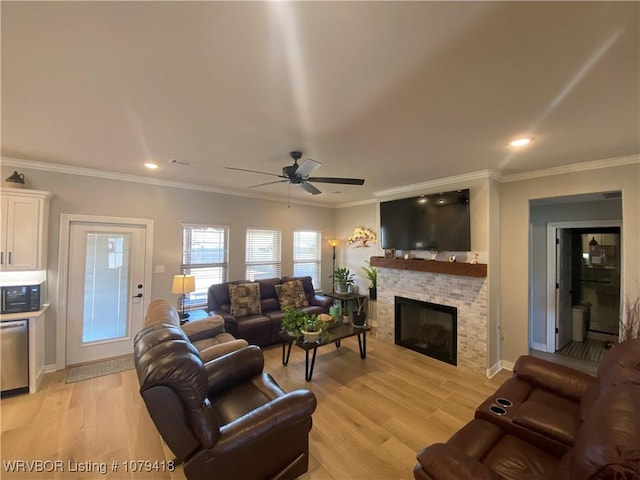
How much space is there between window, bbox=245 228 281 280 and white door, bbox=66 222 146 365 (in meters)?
1.76

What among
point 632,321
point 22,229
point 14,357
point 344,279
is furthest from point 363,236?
point 14,357

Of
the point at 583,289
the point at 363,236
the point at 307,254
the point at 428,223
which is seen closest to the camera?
the point at 428,223

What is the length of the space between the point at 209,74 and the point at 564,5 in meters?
1.72

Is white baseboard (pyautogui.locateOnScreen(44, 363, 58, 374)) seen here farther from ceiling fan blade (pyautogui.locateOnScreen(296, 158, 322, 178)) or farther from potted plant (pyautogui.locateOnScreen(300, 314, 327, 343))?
ceiling fan blade (pyautogui.locateOnScreen(296, 158, 322, 178))

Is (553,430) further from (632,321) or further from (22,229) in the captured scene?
(22,229)

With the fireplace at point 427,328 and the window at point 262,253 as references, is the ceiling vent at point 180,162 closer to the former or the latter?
the window at point 262,253

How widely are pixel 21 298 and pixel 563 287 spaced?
757cm

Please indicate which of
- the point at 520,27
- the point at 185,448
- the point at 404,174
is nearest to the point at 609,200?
the point at 404,174

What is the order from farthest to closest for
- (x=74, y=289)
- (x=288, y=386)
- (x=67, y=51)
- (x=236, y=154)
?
(x=74, y=289) < (x=288, y=386) < (x=236, y=154) < (x=67, y=51)

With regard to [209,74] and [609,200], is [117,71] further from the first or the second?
[609,200]

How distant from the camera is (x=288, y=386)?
3238 mm

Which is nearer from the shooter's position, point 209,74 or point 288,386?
point 209,74

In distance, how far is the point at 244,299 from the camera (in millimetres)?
4637

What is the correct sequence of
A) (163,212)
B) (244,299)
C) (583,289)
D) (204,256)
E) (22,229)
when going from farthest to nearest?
(583,289) → (204,256) → (244,299) → (163,212) → (22,229)
